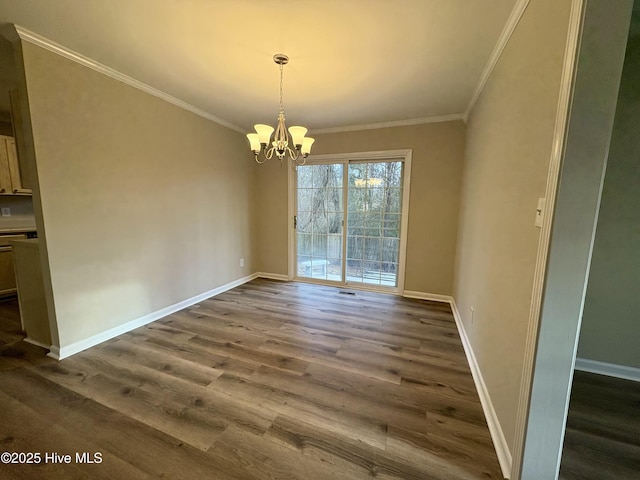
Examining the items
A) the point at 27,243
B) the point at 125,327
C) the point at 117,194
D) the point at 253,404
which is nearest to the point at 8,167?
the point at 27,243

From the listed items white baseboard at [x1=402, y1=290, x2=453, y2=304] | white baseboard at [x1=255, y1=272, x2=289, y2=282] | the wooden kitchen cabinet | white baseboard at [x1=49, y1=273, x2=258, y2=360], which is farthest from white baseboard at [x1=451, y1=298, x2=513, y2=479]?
the wooden kitchen cabinet

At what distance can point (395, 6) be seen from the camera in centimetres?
156

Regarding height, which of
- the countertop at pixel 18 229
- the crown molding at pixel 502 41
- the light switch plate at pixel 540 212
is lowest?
the countertop at pixel 18 229

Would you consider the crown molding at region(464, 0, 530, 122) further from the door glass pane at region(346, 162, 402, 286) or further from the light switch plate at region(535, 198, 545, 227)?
the door glass pane at region(346, 162, 402, 286)

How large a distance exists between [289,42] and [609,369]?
3.60m

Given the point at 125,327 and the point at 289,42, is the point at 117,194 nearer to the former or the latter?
the point at 125,327

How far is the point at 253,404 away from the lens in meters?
1.68

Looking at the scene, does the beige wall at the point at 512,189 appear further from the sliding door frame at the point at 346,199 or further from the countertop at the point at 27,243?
the countertop at the point at 27,243

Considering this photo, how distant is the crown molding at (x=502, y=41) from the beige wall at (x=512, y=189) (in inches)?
2.6

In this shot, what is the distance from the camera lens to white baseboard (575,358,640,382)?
77.1 inches

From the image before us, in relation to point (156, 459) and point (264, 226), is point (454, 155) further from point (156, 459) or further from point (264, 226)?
point (156, 459)

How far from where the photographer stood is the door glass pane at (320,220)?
161 inches

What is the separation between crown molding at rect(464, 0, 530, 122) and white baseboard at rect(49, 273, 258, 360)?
4025 millimetres

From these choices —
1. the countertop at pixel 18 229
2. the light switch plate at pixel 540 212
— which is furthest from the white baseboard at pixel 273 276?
the light switch plate at pixel 540 212
